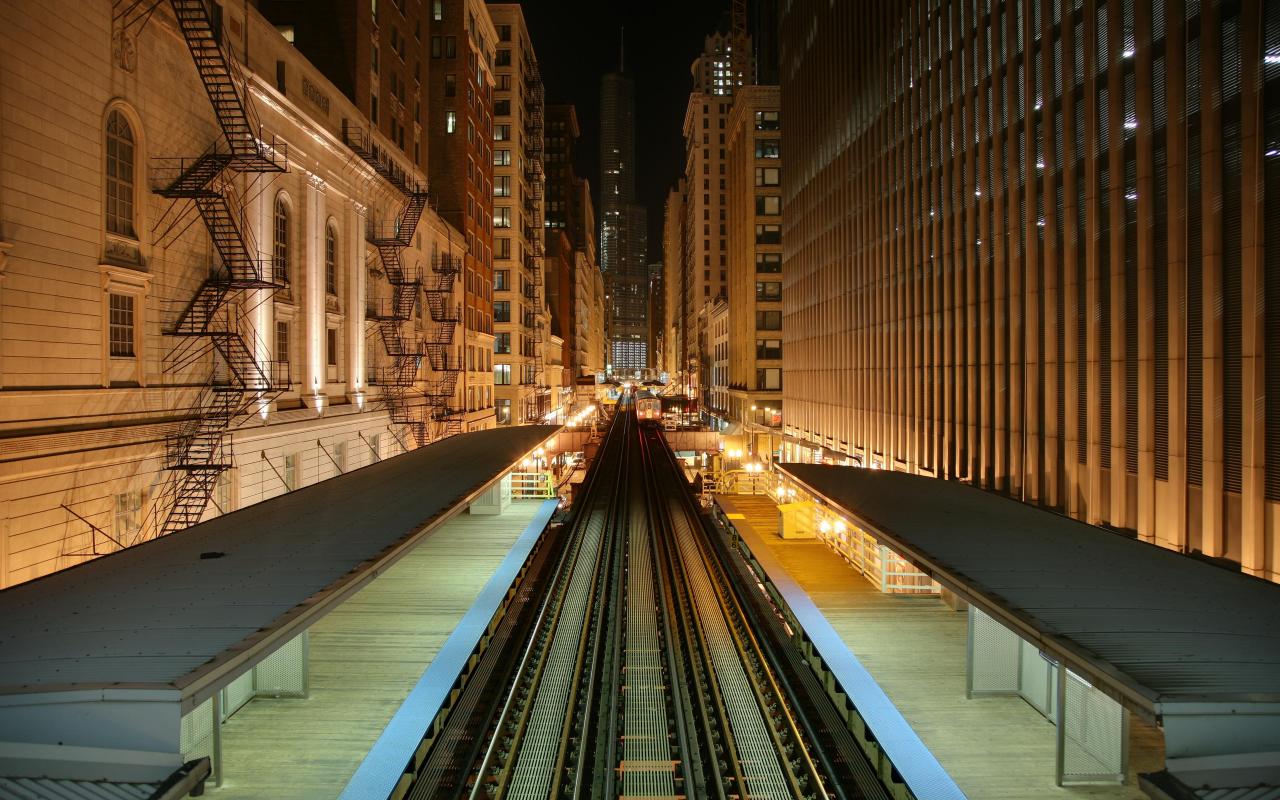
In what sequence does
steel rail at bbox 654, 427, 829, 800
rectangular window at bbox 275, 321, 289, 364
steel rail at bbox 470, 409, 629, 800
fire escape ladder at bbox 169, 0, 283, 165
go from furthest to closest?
rectangular window at bbox 275, 321, 289, 364 < fire escape ladder at bbox 169, 0, 283, 165 < steel rail at bbox 654, 427, 829, 800 < steel rail at bbox 470, 409, 629, 800

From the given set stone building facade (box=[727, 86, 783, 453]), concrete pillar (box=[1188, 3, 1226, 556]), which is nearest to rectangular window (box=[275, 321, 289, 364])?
concrete pillar (box=[1188, 3, 1226, 556])

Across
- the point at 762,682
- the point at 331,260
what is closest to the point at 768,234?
the point at 331,260

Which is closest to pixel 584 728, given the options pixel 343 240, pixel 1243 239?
pixel 1243 239

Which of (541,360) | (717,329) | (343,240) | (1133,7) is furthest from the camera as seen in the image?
(717,329)

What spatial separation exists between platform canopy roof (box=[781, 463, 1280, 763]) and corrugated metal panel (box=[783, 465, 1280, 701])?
2 cm

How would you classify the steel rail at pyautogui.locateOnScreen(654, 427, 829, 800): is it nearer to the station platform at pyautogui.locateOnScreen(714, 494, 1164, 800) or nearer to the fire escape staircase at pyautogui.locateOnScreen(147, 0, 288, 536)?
the station platform at pyautogui.locateOnScreen(714, 494, 1164, 800)

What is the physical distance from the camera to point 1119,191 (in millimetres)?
18328

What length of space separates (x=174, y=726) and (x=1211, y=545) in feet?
58.7

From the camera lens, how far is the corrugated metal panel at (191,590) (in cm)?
828

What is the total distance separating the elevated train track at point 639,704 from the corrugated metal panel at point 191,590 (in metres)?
3.33

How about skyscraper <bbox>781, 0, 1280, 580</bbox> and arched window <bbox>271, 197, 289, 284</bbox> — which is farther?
arched window <bbox>271, 197, 289, 284</bbox>

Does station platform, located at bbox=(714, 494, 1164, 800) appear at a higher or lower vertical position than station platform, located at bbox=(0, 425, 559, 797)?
lower

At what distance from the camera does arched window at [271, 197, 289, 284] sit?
26.6m

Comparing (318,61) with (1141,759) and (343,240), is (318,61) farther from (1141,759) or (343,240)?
(1141,759)
